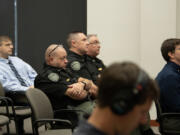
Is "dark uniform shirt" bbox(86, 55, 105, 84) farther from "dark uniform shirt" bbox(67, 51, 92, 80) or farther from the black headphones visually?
the black headphones

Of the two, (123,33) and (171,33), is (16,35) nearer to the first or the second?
(123,33)

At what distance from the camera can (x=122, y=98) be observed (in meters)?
0.84

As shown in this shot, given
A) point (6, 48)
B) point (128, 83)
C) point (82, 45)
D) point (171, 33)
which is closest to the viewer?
point (128, 83)

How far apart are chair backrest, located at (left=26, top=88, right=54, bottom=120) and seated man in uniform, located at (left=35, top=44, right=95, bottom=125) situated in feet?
0.67

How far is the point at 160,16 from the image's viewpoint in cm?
482

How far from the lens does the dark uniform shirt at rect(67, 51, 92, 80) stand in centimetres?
339

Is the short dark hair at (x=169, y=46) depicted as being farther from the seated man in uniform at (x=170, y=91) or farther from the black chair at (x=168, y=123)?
the black chair at (x=168, y=123)

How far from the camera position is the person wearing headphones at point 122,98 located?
2.78 feet

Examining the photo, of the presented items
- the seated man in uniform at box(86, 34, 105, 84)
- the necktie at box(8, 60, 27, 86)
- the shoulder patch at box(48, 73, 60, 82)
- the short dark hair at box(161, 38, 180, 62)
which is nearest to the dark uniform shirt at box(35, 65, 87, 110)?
the shoulder patch at box(48, 73, 60, 82)

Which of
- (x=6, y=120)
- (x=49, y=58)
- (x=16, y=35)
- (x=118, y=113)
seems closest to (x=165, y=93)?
(x=49, y=58)

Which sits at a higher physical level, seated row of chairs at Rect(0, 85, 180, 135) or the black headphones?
the black headphones

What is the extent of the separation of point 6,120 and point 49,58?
71 centimetres

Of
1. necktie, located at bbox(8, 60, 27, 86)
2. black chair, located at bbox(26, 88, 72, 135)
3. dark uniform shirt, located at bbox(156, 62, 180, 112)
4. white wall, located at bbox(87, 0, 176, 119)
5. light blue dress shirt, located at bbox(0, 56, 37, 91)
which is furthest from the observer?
white wall, located at bbox(87, 0, 176, 119)

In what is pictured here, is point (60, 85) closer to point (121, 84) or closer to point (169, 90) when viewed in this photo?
point (169, 90)
